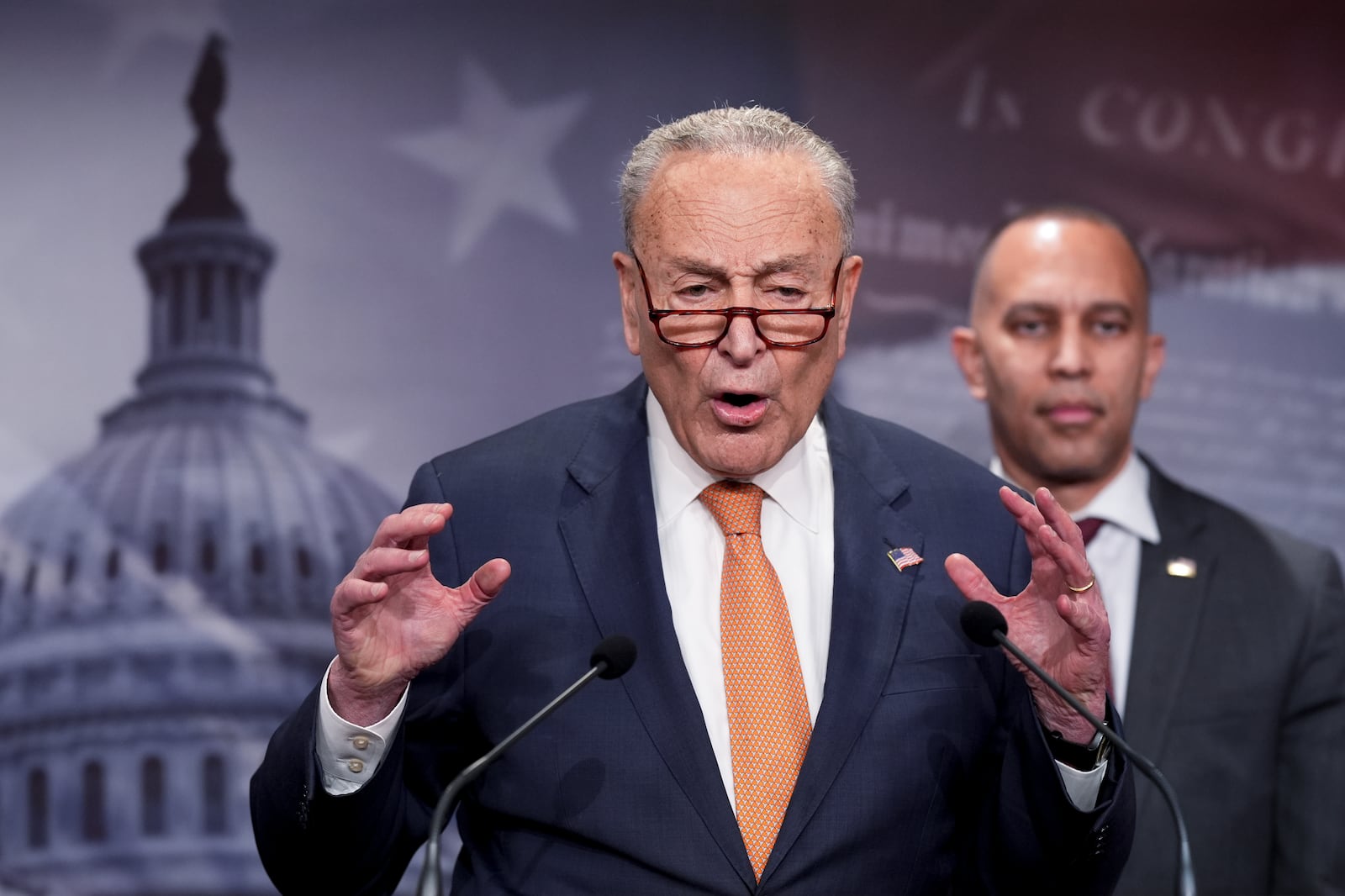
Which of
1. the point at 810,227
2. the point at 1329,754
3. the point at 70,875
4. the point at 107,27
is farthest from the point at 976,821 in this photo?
the point at 107,27

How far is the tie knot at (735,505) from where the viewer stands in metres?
2.11

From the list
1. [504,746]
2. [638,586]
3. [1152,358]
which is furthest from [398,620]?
[1152,358]

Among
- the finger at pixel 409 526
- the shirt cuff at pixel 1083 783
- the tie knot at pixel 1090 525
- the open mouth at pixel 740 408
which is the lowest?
the shirt cuff at pixel 1083 783

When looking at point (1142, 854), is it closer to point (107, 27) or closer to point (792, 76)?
point (792, 76)

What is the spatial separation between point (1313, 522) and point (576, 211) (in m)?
2.17

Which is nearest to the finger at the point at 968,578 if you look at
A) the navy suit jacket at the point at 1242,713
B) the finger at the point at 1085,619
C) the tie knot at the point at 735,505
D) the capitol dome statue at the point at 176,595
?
the finger at the point at 1085,619

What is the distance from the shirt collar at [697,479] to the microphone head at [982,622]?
37 centimetres

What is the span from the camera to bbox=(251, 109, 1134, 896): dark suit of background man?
1850 millimetres

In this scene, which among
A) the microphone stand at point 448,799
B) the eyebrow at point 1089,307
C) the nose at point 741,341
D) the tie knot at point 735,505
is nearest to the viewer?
the microphone stand at point 448,799

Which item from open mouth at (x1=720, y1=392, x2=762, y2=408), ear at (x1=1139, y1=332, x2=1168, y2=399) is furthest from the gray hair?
ear at (x1=1139, y1=332, x2=1168, y2=399)

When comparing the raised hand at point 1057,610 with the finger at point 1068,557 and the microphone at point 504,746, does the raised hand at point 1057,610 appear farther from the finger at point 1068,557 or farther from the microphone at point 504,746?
the microphone at point 504,746

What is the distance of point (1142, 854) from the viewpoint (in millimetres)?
2828

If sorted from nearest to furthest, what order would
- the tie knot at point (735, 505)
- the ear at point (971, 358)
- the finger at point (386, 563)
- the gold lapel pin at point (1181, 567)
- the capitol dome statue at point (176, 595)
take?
the finger at point (386, 563) → the tie knot at point (735, 505) → the gold lapel pin at point (1181, 567) → the ear at point (971, 358) → the capitol dome statue at point (176, 595)

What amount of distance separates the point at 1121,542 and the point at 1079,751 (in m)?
Answer: 1.31
